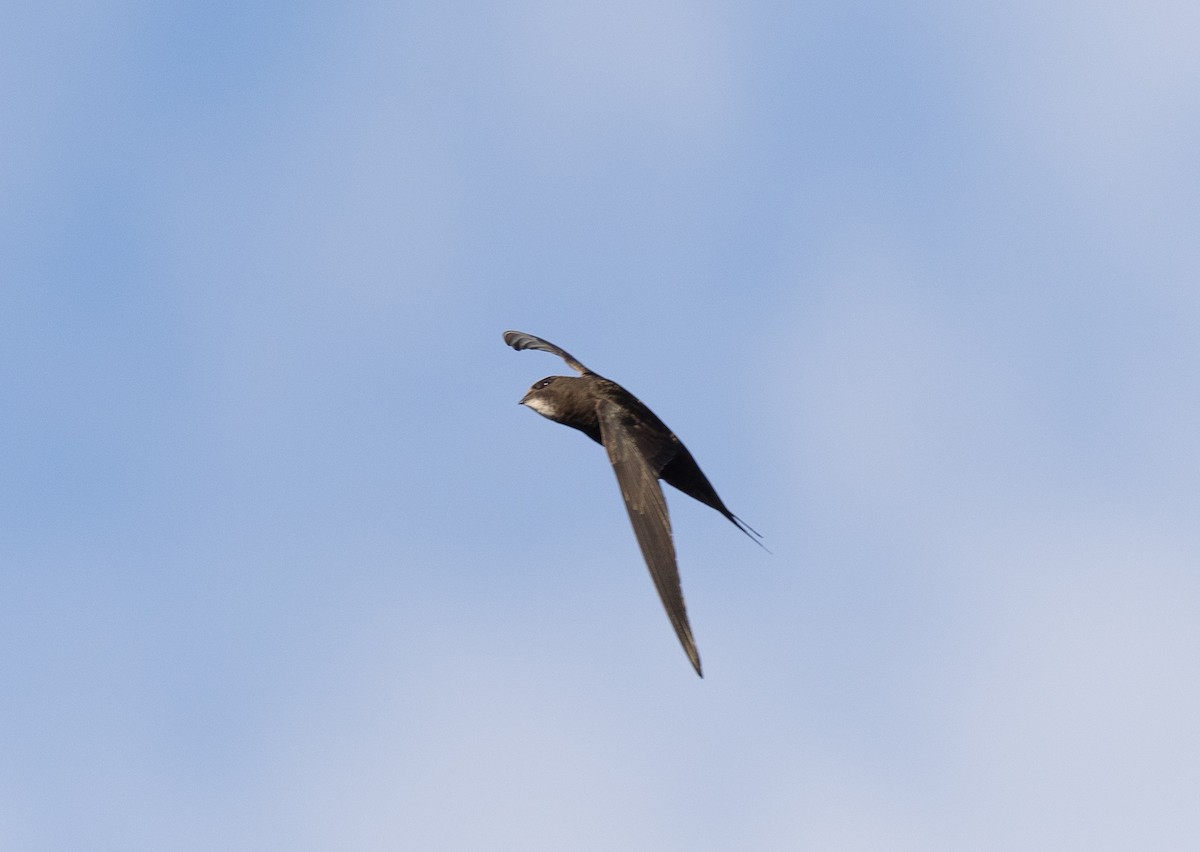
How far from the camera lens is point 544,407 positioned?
16.1 metres

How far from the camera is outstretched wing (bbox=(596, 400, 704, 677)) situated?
1098cm

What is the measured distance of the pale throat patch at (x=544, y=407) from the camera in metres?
16.0

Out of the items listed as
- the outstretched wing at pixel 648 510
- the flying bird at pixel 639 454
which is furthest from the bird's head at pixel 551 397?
the outstretched wing at pixel 648 510

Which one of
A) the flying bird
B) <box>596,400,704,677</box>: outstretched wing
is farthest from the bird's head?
<box>596,400,704,677</box>: outstretched wing

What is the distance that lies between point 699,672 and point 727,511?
5.44 meters

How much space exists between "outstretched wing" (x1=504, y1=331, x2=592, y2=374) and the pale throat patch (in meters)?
1.24

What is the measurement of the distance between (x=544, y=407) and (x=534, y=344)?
2933mm

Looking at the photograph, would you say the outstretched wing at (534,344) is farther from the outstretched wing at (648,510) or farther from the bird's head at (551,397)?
the outstretched wing at (648,510)

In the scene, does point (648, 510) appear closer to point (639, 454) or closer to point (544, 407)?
point (639, 454)

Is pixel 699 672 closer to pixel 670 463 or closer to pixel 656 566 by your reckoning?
pixel 656 566

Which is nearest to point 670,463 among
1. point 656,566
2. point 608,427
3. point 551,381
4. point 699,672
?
point 608,427

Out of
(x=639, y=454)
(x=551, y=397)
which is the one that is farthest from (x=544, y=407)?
(x=639, y=454)

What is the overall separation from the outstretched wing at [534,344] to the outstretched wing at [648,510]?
278 cm

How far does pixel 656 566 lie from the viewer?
11.7 m
